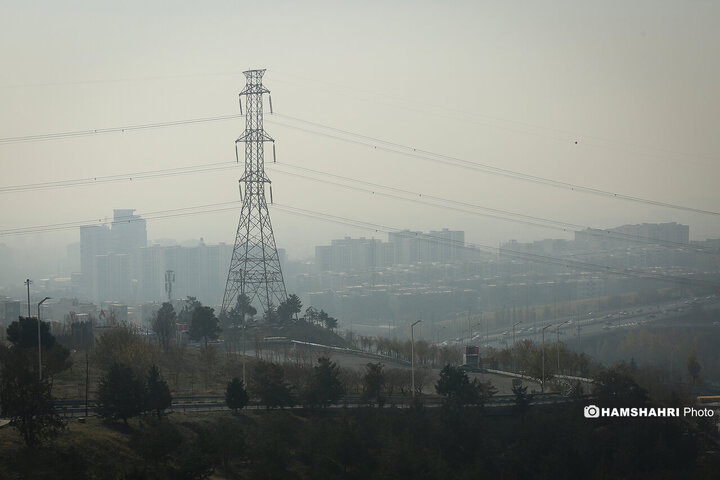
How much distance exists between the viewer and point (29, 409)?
1179cm

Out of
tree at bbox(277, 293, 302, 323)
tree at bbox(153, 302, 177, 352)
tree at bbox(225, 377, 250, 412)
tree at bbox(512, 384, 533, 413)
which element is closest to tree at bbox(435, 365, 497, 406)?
tree at bbox(512, 384, 533, 413)

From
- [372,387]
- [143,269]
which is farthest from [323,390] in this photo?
[143,269]

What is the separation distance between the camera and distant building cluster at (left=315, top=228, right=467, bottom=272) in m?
66.3

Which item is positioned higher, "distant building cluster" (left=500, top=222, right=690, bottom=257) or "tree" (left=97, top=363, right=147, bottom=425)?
"distant building cluster" (left=500, top=222, right=690, bottom=257)

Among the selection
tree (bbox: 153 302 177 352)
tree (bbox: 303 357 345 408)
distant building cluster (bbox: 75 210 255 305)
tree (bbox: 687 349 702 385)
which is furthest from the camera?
distant building cluster (bbox: 75 210 255 305)

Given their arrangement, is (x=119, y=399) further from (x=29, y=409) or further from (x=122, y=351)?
(x=122, y=351)

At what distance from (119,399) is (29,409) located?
2.16m

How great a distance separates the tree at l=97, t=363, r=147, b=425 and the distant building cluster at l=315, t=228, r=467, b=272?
2017 inches

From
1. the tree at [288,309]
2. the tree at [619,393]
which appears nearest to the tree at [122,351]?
the tree at [288,309]

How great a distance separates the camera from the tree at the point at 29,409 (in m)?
11.8

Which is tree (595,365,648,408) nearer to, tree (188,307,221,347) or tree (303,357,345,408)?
tree (303,357,345,408)

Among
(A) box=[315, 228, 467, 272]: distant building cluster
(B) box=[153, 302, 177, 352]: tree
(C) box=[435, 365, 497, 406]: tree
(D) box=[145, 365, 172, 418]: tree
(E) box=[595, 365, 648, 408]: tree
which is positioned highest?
(A) box=[315, 228, 467, 272]: distant building cluster

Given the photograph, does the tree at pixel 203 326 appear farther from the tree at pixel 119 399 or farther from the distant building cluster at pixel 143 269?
the distant building cluster at pixel 143 269

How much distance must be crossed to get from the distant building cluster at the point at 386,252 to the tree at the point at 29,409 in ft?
174
